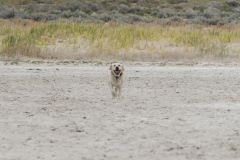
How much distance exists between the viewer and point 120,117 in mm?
9055

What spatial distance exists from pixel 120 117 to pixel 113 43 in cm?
1304

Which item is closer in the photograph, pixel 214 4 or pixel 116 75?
pixel 116 75

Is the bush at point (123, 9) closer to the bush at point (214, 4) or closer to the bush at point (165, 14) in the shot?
the bush at point (165, 14)

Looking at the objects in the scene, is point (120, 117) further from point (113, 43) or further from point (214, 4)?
point (214, 4)

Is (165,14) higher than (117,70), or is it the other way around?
(165,14)

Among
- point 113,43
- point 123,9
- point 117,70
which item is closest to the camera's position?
point 117,70

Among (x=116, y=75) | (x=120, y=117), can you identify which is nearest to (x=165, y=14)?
(x=116, y=75)

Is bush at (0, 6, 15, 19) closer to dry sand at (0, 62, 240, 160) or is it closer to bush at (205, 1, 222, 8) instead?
bush at (205, 1, 222, 8)

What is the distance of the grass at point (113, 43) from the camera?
20.8 metres

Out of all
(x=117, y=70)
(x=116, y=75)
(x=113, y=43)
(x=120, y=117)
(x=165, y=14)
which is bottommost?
(x=120, y=117)

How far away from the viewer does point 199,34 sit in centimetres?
2388

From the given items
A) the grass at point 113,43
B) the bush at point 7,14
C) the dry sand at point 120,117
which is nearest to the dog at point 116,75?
the dry sand at point 120,117

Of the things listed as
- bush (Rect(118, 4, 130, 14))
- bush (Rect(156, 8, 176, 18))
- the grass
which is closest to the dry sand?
the grass

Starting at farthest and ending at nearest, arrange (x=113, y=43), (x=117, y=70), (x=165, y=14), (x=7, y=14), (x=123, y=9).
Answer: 1. (x=123, y=9)
2. (x=165, y=14)
3. (x=7, y=14)
4. (x=113, y=43)
5. (x=117, y=70)
